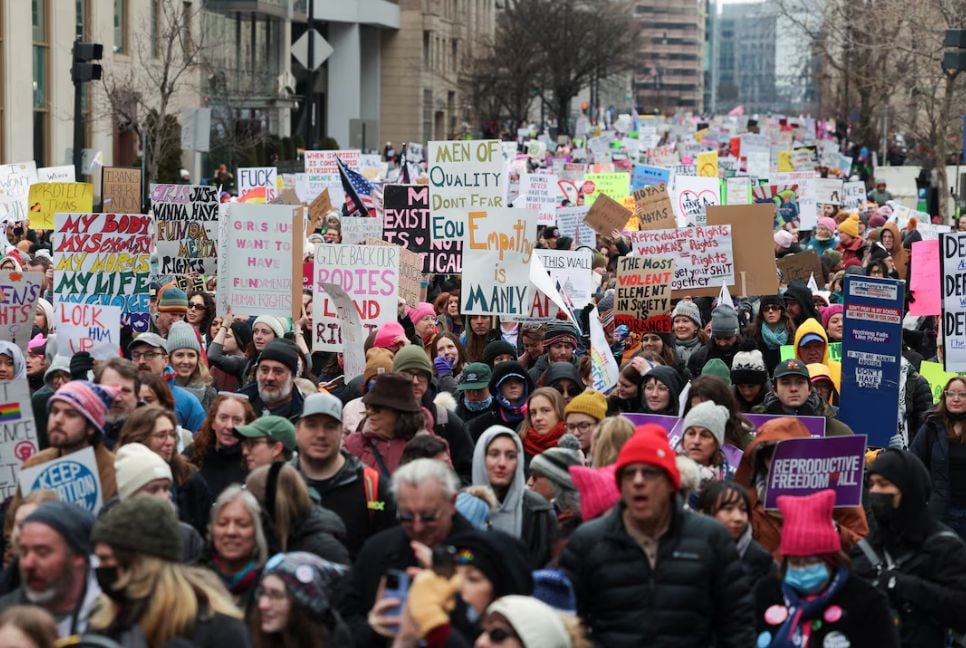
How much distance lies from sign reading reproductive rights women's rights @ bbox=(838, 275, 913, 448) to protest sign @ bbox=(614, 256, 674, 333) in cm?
178

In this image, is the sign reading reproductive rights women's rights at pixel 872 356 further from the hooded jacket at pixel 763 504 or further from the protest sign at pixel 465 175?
the protest sign at pixel 465 175

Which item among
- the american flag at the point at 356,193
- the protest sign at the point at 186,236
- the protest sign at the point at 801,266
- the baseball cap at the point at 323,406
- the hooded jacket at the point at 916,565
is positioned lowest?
the hooded jacket at the point at 916,565

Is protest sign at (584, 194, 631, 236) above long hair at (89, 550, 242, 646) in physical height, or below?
Result: above

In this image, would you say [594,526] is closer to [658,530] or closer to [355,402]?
[658,530]

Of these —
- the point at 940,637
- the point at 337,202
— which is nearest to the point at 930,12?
the point at 337,202

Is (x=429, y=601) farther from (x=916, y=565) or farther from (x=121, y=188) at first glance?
(x=121, y=188)

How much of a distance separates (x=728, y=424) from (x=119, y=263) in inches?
218

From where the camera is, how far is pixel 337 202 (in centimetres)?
2702

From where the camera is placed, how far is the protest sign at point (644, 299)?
12719mm

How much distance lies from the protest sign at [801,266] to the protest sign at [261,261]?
19.0ft

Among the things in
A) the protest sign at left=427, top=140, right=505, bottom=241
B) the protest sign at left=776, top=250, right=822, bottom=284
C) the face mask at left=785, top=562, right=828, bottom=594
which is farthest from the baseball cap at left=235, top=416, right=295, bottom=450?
the protest sign at left=776, top=250, right=822, bottom=284

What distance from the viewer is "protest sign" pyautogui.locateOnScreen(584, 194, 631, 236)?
20.8 meters

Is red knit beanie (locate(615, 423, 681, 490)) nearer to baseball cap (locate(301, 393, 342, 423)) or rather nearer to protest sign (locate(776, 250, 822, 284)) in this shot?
baseball cap (locate(301, 393, 342, 423))

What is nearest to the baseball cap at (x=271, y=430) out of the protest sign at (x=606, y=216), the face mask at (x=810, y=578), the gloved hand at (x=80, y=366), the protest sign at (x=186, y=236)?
the face mask at (x=810, y=578)
